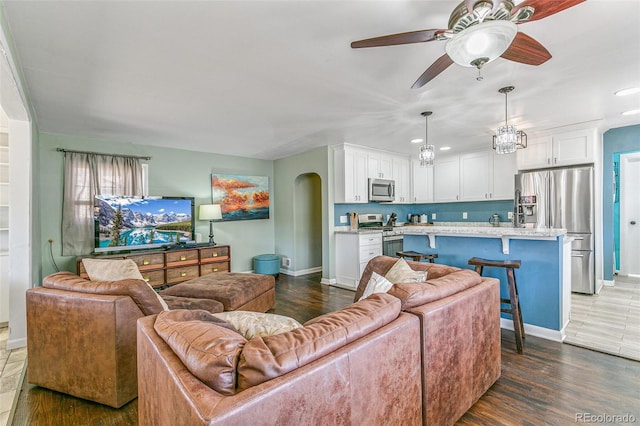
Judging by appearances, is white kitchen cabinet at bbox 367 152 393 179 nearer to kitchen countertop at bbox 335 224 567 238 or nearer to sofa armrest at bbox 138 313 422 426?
kitchen countertop at bbox 335 224 567 238

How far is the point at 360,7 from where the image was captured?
165 cm

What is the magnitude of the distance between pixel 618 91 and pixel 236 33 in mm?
Result: 3647

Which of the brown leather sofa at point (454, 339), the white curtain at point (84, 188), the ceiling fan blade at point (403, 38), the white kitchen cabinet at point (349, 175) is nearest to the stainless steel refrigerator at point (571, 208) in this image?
the white kitchen cabinet at point (349, 175)

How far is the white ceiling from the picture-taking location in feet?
5.60

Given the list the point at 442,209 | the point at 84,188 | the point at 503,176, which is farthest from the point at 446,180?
the point at 84,188

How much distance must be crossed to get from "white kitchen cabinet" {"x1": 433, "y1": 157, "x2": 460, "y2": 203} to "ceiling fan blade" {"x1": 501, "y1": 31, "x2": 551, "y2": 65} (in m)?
4.26

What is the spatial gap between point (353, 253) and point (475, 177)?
9.54 feet

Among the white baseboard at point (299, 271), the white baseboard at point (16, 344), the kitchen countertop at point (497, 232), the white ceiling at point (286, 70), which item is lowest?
the white baseboard at point (16, 344)

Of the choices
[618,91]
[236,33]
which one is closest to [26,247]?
[236,33]

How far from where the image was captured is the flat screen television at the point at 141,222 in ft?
13.4

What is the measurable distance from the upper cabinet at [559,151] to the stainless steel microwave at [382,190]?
2110 mm

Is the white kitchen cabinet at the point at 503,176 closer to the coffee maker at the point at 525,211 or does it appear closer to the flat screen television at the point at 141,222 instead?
the coffee maker at the point at 525,211

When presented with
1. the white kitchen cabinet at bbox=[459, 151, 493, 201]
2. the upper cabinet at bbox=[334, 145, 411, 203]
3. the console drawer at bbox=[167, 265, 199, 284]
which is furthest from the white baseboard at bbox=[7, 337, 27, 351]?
the white kitchen cabinet at bbox=[459, 151, 493, 201]

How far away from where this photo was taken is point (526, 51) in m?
1.76
